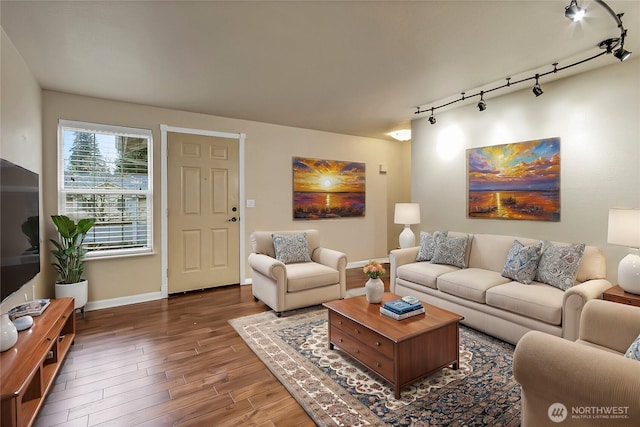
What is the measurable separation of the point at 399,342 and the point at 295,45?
91.3 inches

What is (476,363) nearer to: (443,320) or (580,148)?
(443,320)

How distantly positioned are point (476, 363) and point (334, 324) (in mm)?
1105

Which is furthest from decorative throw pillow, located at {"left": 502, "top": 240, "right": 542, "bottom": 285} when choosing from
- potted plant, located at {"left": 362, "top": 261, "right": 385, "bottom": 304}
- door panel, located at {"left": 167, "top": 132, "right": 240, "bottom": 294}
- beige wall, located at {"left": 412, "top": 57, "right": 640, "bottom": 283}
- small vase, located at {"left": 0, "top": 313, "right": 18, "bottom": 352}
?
small vase, located at {"left": 0, "top": 313, "right": 18, "bottom": 352}

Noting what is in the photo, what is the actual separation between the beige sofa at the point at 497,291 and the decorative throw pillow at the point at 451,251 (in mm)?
62

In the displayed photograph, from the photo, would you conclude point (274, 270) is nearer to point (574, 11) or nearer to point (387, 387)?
point (387, 387)

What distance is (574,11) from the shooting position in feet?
6.32

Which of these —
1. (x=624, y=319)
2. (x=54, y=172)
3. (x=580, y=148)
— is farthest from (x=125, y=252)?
(x=580, y=148)

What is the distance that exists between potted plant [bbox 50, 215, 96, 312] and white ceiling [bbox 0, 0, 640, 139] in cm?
145

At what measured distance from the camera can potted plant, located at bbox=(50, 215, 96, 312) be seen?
317 centimetres

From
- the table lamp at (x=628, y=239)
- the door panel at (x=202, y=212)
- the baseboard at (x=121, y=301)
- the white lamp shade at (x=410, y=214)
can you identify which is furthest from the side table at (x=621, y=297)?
the baseboard at (x=121, y=301)

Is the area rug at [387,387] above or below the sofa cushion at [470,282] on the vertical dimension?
below

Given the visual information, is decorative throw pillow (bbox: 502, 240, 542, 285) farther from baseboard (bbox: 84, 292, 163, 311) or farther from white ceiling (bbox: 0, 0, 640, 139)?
baseboard (bbox: 84, 292, 163, 311)

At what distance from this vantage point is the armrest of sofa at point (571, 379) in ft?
3.42

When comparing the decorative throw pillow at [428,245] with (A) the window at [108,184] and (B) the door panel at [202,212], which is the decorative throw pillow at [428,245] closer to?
(B) the door panel at [202,212]
